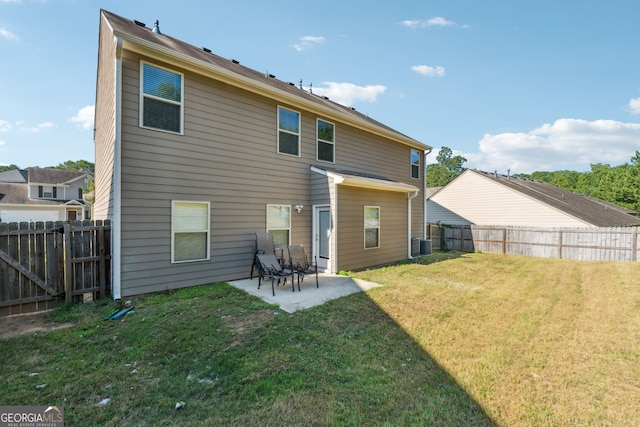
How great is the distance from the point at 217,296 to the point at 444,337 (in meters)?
4.27

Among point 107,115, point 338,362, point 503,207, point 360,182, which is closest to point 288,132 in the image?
point 360,182

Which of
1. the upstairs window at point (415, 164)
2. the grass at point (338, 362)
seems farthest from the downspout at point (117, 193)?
the upstairs window at point (415, 164)

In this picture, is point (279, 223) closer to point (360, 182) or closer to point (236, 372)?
point (360, 182)

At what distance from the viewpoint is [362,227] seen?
29.1 ft

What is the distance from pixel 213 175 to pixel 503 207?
56.0 ft

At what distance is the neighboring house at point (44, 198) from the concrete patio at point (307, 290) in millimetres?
27884

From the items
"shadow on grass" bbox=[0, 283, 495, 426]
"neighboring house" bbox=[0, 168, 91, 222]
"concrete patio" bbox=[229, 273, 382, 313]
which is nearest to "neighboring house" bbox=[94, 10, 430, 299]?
"concrete patio" bbox=[229, 273, 382, 313]

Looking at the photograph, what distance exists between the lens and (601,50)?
37.9 feet

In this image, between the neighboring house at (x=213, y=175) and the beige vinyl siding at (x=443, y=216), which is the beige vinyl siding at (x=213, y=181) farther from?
the beige vinyl siding at (x=443, y=216)

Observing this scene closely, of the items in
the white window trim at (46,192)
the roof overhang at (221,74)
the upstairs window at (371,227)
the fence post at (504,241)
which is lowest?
the fence post at (504,241)

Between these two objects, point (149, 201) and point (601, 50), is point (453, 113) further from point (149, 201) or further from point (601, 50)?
point (149, 201)

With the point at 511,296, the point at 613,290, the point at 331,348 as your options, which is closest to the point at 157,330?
the point at 331,348

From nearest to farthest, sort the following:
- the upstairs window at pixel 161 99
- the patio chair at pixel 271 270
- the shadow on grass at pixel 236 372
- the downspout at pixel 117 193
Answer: the shadow on grass at pixel 236 372 < the downspout at pixel 117 193 < the upstairs window at pixel 161 99 < the patio chair at pixel 271 270

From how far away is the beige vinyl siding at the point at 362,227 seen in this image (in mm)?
8305
